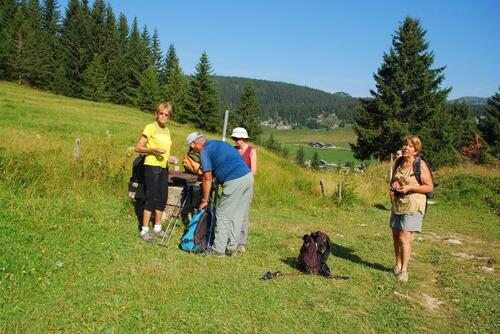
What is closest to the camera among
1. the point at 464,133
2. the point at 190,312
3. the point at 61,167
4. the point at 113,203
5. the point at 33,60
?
the point at 190,312

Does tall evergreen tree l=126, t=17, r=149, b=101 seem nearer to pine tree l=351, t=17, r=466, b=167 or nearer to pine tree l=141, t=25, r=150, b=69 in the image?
pine tree l=141, t=25, r=150, b=69

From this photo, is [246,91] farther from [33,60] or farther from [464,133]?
[464,133]

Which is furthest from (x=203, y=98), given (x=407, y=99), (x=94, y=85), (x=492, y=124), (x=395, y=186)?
(x=395, y=186)

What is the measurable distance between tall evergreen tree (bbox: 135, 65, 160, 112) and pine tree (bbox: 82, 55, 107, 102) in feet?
15.0

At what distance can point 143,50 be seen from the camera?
6056 centimetres

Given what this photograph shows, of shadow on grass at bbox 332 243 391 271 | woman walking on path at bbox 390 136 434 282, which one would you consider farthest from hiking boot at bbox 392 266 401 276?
shadow on grass at bbox 332 243 391 271

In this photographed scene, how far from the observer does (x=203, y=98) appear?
49406mm

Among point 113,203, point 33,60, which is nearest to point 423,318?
point 113,203

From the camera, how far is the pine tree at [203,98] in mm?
49031

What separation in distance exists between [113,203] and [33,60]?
49109mm

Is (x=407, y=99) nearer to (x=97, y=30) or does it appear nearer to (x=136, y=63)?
(x=136, y=63)

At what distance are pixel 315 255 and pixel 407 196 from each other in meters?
1.55

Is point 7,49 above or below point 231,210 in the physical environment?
above

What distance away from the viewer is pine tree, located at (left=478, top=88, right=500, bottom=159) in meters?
39.6
